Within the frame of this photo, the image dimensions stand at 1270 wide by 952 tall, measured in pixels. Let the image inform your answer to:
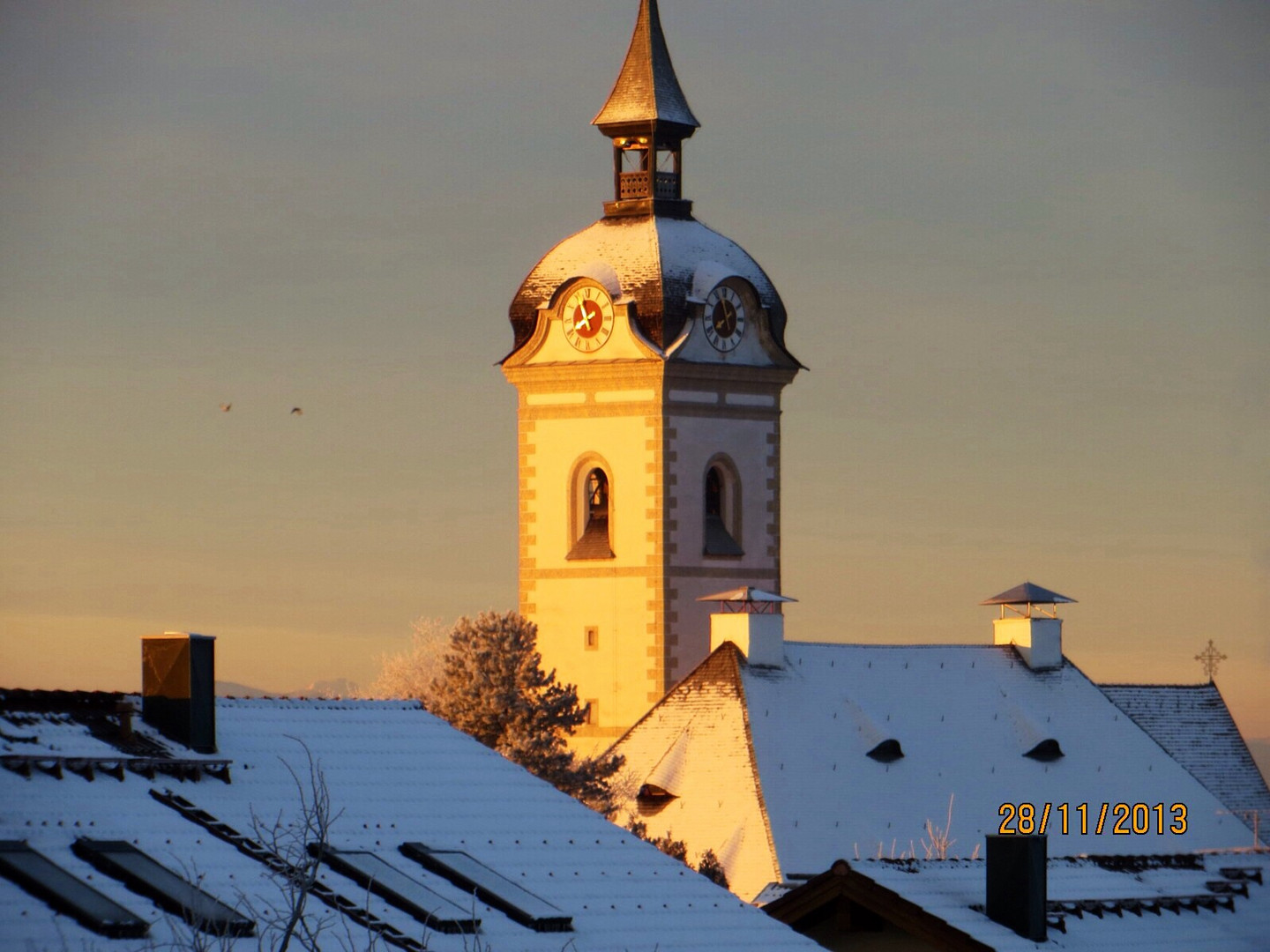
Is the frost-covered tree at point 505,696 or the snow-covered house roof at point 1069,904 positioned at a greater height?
the frost-covered tree at point 505,696

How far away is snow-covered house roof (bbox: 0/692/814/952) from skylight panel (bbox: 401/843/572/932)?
0.03m

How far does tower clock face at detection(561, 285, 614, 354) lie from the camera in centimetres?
8762

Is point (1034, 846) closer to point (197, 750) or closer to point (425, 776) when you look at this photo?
point (425, 776)

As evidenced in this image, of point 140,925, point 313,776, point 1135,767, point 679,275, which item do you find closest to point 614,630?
point 679,275

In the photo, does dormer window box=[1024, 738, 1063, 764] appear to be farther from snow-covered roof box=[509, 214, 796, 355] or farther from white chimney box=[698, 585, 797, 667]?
snow-covered roof box=[509, 214, 796, 355]

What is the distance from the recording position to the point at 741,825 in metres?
69.2

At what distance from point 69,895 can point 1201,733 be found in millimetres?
51625

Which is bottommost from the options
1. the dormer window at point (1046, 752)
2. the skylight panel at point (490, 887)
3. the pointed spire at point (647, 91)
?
the skylight panel at point (490, 887)

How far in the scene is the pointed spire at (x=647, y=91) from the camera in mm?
90250

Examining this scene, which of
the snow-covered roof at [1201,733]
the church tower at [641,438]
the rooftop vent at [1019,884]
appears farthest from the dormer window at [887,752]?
the rooftop vent at [1019,884]

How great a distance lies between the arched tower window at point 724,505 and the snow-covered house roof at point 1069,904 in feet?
123

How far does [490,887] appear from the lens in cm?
3931

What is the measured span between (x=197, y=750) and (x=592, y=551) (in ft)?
157
